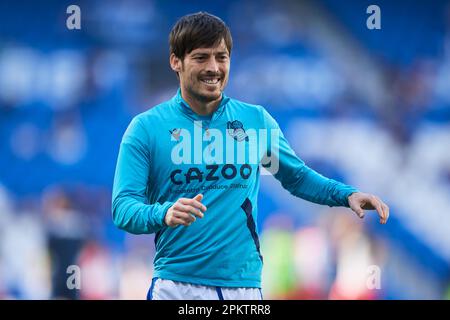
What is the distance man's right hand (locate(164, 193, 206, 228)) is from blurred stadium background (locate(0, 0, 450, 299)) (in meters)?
3.40

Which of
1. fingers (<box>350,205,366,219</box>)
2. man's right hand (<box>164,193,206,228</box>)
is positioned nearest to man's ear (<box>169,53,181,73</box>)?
man's right hand (<box>164,193,206,228</box>)

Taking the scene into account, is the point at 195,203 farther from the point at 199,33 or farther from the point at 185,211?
the point at 199,33

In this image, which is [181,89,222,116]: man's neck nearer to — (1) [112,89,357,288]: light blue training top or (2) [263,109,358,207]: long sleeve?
(1) [112,89,357,288]: light blue training top

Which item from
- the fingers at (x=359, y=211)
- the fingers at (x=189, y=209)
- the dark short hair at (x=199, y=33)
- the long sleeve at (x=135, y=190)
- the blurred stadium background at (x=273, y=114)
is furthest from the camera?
the blurred stadium background at (x=273, y=114)

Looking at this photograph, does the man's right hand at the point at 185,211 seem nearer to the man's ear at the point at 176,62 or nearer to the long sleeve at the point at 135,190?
the long sleeve at the point at 135,190

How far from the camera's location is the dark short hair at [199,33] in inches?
141

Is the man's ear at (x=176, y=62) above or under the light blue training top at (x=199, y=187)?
above

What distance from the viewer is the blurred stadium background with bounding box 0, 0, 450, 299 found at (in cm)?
655

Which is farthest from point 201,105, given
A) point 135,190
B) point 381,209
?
point 381,209

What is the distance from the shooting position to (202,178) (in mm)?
3559

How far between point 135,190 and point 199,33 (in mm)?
702

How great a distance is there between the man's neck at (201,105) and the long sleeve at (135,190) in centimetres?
24

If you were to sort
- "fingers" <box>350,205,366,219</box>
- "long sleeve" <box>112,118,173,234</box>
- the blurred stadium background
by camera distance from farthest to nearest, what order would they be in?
1. the blurred stadium background
2. "fingers" <box>350,205,366,219</box>
3. "long sleeve" <box>112,118,173,234</box>

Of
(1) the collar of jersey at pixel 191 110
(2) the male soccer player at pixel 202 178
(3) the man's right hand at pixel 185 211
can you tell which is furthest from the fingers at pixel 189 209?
(1) the collar of jersey at pixel 191 110
